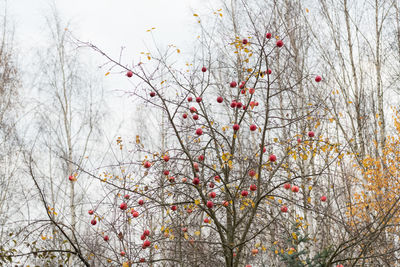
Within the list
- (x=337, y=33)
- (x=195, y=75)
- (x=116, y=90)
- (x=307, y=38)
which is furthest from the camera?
(x=337, y=33)

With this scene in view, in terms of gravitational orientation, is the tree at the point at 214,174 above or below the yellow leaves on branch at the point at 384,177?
below

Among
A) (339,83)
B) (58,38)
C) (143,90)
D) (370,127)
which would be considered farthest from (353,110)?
(58,38)

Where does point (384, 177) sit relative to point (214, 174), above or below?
above

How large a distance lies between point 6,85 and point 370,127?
9236 mm

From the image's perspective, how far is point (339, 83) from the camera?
8.09 meters

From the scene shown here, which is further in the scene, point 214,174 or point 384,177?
point 384,177

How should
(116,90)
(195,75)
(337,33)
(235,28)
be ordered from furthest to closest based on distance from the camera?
(235,28)
(337,33)
(195,75)
(116,90)

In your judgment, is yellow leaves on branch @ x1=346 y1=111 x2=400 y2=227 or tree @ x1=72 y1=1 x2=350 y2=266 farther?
yellow leaves on branch @ x1=346 y1=111 x2=400 y2=227

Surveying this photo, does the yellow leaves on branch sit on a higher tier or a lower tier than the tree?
higher

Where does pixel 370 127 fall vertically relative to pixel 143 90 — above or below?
above

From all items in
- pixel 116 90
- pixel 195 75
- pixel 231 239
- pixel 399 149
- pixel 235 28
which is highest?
pixel 235 28

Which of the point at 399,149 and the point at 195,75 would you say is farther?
the point at 399,149

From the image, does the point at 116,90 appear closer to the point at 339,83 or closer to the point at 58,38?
the point at 339,83

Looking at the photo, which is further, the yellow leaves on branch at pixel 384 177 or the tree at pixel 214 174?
the yellow leaves on branch at pixel 384 177
